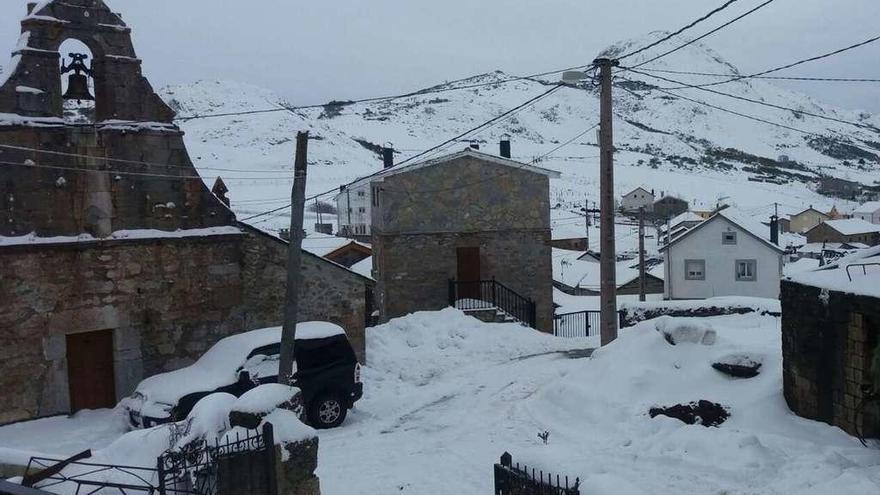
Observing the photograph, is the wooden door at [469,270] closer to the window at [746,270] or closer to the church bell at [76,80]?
the church bell at [76,80]

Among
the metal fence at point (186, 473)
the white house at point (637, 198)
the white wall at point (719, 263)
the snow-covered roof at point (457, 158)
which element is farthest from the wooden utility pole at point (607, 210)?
the white house at point (637, 198)

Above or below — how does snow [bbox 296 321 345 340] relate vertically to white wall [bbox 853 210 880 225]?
below

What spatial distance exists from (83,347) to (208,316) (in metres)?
2.49

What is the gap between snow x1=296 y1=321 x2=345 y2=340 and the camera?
13.8 meters

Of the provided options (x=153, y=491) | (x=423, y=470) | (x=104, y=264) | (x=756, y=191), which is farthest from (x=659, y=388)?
(x=756, y=191)

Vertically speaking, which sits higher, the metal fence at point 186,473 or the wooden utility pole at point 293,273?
→ the wooden utility pole at point 293,273

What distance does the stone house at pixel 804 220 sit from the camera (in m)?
98.7

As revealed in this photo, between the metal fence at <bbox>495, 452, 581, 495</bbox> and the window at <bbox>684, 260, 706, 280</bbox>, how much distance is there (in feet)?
128

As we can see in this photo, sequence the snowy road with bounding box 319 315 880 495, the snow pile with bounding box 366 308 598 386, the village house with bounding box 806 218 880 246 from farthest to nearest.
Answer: the village house with bounding box 806 218 880 246
the snow pile with bounding box 366 308 598 386
the snowy road with bounding box 319 315 880 495

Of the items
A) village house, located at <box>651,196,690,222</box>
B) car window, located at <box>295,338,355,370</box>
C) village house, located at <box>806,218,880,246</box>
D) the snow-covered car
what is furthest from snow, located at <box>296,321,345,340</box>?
village house, located at <box>651,196,690,222</box>

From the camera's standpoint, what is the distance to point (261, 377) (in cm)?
1306

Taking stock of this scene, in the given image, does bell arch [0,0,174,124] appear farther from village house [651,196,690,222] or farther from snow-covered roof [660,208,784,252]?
village house [651,196,690,222]

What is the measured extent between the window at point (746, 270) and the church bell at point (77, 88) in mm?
37993

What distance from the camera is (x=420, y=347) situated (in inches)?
786
